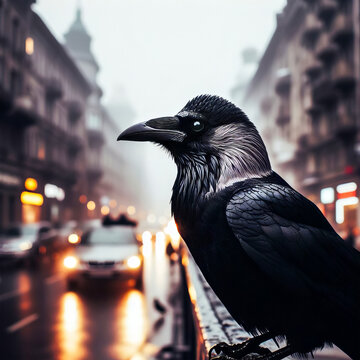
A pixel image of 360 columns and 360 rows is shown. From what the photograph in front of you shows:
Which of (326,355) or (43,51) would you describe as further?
(43,51)

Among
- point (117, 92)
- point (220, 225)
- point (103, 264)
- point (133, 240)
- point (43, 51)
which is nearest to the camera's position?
point (220, 225)

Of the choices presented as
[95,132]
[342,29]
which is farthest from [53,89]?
[342,29]

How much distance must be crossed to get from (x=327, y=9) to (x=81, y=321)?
22.1m

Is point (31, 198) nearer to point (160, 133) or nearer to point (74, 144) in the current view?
point (74, 144)

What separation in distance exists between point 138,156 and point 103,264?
8946 cm

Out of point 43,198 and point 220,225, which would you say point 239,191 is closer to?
point 220,225

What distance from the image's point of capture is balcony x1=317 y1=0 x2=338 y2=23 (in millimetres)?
25547

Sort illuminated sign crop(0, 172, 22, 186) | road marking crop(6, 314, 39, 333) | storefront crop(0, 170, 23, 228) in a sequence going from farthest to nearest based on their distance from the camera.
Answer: storefront crop(0, 170, 23, 228), illuminated sign crop(0, 172, 22, 186), road marking crop(6, 314, 39, 333)

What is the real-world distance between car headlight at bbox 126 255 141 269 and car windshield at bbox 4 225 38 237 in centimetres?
927

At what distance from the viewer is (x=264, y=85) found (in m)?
44.3

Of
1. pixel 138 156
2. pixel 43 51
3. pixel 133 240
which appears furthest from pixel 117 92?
pixel 133 240

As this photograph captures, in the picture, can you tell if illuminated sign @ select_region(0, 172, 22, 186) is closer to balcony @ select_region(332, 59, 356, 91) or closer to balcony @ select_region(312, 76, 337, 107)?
balcony @ select_region(312, 76, 337, 107)

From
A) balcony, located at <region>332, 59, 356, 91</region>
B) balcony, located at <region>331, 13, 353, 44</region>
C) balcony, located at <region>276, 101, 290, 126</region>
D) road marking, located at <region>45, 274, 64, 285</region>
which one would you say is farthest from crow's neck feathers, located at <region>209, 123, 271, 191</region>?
balcony, located at <region>276, 101, 290, 126</region>

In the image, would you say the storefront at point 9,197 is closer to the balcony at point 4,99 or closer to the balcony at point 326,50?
the balcony at point 4,99
